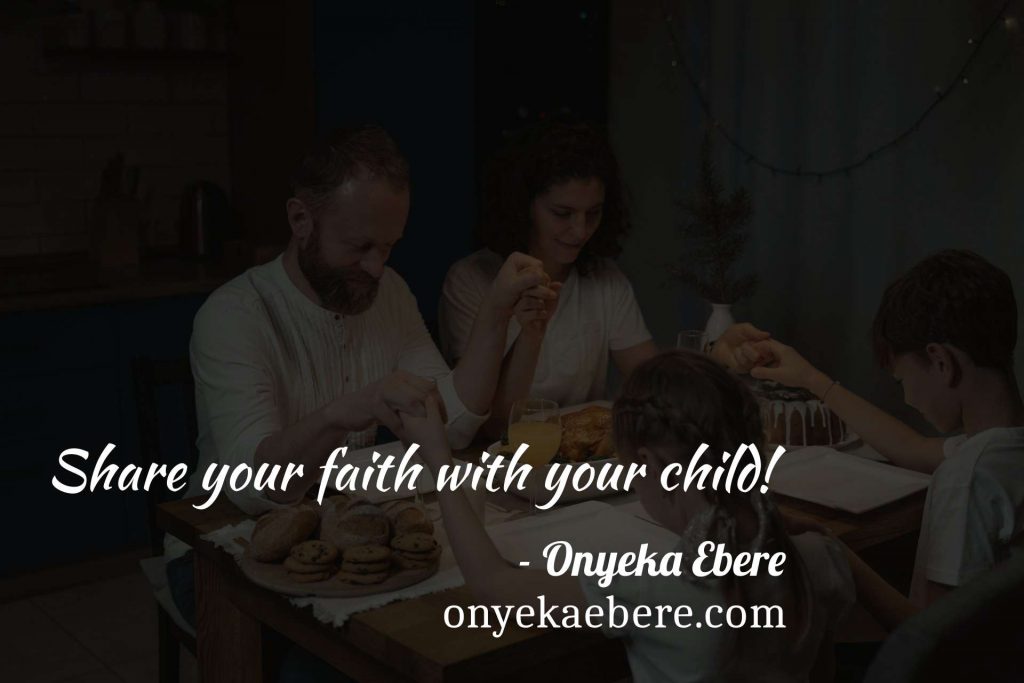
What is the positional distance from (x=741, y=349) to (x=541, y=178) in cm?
72

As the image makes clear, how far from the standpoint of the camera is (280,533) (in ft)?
5.24

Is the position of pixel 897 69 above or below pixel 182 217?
above

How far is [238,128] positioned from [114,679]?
194cm

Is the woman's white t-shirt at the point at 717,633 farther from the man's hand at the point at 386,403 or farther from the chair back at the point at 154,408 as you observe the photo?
the chair back at the point at 154,408

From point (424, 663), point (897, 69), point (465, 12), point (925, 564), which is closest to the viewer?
point (424, 663)

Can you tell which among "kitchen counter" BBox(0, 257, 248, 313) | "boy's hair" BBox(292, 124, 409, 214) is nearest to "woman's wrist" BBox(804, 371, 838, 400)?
"boy's hair" BBox(292, 124, 409, 214)

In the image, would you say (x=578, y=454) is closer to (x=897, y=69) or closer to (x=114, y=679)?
(x=114, y=679)

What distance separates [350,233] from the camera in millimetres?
2131

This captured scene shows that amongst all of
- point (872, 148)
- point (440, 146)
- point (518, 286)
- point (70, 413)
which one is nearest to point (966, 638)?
point (518, 286)

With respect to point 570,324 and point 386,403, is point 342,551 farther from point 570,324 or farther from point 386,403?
point 570,324

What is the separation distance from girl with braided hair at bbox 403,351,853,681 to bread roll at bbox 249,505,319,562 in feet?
0.81

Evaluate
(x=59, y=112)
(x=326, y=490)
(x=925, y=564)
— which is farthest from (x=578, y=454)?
(x=59, y=112)

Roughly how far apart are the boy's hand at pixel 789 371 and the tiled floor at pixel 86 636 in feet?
5.24

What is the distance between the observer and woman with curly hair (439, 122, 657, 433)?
9.02ft
